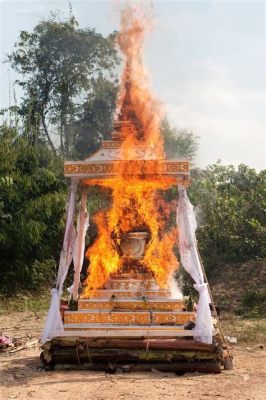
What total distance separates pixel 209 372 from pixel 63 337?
2.58 metres

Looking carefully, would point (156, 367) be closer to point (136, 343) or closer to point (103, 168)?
point (136, 343)

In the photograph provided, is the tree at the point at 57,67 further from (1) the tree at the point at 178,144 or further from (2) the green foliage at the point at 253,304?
(2) the green foliage at the point at 253,304

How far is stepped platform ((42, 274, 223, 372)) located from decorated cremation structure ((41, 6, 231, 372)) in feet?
0.06

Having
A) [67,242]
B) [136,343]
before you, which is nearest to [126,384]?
[136,343]

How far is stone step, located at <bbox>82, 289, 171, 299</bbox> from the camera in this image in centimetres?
878

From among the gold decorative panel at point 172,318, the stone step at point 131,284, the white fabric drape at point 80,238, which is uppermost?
the white fabric drape at point 80,238

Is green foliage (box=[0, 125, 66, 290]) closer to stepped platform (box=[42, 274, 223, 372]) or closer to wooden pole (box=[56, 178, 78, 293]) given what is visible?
wooden pole (box=[56, 178, 78, 293])

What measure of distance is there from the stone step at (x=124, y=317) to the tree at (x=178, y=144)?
24.7m

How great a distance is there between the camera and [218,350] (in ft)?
25.8

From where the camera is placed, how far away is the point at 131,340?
7.98 metres

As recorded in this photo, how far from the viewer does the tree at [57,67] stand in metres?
30.7

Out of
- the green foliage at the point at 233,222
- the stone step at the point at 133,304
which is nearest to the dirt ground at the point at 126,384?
the stone step at the point at 133,304

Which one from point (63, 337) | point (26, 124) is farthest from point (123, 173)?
point (26, 124)

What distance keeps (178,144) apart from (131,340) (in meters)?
27.8
